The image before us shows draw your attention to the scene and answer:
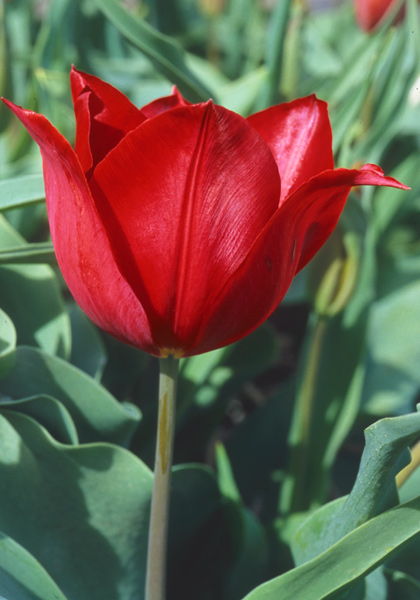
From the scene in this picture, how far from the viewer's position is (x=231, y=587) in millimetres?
530

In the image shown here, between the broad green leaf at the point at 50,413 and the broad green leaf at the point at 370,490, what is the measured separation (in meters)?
0.16

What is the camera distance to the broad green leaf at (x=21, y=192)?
16.6 inches

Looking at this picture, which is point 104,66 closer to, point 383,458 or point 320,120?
point 320,120

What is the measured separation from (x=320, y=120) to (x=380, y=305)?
0.46m

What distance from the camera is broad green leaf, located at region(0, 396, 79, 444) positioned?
44 centimetres

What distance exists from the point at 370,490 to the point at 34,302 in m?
0.31

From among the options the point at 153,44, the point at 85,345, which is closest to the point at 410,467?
the point at 85,345

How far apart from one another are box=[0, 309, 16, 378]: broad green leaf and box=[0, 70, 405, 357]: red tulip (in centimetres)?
12

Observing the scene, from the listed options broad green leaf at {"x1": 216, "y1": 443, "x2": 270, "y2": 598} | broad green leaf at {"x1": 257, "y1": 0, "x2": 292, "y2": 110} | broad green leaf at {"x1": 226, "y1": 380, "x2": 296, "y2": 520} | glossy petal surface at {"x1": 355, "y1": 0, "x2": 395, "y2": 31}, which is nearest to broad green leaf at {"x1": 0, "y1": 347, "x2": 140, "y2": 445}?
broad green leaf at {"x1": 216, "y1": 443, "x2": 270, "y2": 598}

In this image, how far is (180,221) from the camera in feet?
0.95

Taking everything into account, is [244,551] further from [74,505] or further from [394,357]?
[394,357]

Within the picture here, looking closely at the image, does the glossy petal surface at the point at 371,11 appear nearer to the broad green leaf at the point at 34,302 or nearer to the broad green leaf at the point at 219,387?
the broad green leaf at the point at 219,387

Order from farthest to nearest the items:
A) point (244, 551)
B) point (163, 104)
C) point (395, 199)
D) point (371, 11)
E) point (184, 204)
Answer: point (371, 11), point (395, 199), point (244, 551), point (163, 104), point (184, 204)

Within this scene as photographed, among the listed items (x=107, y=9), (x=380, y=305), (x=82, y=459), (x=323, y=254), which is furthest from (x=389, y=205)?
(x=82, y=459)
